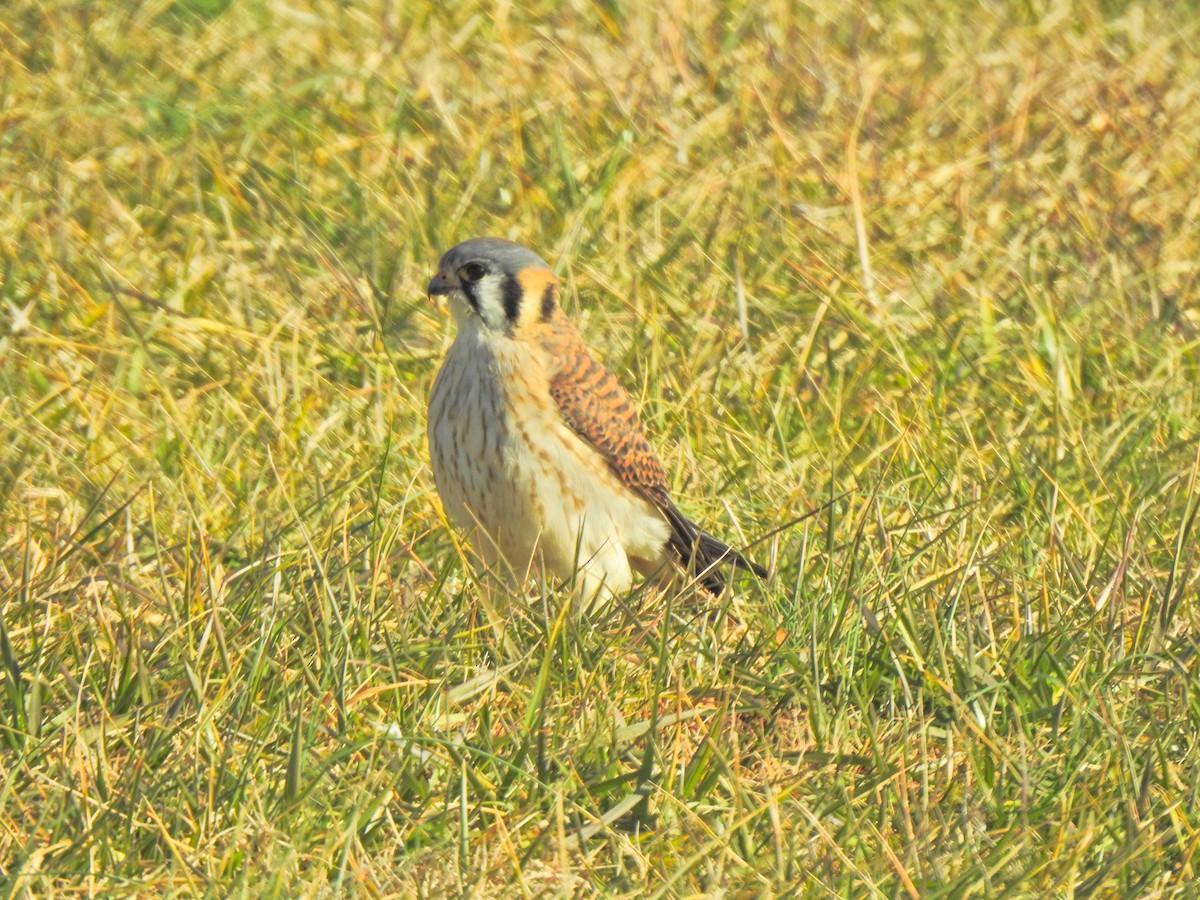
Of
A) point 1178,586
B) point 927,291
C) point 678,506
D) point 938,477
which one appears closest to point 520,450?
point 678,506

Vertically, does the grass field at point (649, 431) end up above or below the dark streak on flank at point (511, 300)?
below

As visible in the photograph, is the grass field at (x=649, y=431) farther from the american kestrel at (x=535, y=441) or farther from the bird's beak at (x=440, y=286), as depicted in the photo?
the bird's beak at (x=440, y=286)

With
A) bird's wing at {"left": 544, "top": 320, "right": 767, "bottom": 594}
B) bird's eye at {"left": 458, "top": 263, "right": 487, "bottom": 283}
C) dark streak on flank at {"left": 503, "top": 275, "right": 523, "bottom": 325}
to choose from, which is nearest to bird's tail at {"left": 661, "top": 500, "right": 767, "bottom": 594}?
bird's wing at {"left": 544, "top": 320, "right": 767, "bottom": 594}

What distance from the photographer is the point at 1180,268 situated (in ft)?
19.6

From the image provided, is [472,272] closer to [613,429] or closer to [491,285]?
[491,285]

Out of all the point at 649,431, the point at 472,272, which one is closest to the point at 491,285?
the point at 472,272

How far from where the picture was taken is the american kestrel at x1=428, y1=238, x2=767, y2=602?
14.1ft

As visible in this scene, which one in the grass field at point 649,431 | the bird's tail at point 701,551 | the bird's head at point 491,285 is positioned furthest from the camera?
the bird's head at point 491,285

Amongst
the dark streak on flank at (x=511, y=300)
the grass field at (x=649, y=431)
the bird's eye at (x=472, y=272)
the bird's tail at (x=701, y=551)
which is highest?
the bird's eye at (x=472, y=272)

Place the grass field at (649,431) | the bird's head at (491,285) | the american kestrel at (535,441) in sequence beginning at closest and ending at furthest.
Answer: the grass field at (649,431) → the american kestrel at (535,441) → the bird's head at (491,285)

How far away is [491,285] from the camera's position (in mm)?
4453

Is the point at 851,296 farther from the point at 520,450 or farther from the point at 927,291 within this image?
the point at 520,450

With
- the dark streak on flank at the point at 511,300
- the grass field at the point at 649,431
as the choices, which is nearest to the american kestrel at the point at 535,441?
the dark streak on flank at the point at 511,300

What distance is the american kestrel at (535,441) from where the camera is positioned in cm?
430
